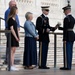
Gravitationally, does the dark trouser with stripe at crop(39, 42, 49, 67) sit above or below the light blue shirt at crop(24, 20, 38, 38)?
below

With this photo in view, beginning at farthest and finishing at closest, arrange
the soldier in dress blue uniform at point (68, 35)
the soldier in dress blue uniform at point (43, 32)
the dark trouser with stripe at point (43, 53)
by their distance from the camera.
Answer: the dark trouser with stripe at point (43, 53) < the soldier in dress blue uniform at point (43, 32) < the soldier in dress blue uniform at point (68, 35)

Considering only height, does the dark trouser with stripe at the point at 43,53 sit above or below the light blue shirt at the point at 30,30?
below

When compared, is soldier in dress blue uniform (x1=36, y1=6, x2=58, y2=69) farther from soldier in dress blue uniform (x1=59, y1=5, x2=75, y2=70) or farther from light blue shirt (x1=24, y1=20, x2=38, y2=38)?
soldier in dress blue uniform (x1=59, y1=5, x2=75, y2=70)

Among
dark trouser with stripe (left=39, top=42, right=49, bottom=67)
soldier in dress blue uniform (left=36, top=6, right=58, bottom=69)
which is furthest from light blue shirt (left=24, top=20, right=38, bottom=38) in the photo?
dark trouser with stripe (left=39, top=42, right=49, bottom=67)

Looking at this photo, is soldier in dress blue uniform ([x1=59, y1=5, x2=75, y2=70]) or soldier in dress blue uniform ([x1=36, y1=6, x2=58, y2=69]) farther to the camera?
soldier in dress blue uniform ([x1=36, y1=6, x2=58, y2=69])

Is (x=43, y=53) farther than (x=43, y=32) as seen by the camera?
Yes

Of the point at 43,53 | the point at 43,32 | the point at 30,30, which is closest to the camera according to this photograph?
the point at 30,30

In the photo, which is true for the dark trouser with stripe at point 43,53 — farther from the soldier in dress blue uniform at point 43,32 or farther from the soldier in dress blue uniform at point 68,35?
the soldier in dress blue uniform at point 68,35

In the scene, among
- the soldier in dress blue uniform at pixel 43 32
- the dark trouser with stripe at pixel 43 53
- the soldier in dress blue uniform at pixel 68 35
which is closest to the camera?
the soldier in dress blue uniform at pixel 68 35

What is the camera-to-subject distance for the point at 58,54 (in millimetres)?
15484

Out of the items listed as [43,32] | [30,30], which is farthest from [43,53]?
[30,30]

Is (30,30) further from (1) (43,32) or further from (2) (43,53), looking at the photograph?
(2) (43,53)

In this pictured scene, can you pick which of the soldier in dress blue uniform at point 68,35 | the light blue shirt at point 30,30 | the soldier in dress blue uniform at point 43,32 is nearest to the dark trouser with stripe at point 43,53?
the soldier in dress blue uniform at point 43,32

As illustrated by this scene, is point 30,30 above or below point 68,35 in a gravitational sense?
above
